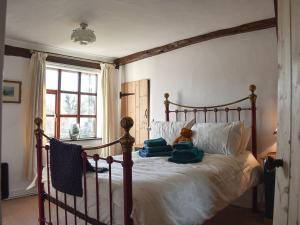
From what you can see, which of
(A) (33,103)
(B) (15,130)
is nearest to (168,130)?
(A) (33,103)

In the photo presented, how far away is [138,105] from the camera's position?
472cm

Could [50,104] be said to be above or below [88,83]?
below

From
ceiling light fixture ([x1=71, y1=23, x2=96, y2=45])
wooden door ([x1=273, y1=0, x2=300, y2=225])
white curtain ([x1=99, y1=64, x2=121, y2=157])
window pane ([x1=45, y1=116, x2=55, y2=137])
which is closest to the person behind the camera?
wooden door ([x1=273, y1=0, x2=300, y2=225])

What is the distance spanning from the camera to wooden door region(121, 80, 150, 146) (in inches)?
180

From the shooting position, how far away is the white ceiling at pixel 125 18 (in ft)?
8.82

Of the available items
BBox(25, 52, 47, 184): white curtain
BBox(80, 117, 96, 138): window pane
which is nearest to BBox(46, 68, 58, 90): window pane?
BBox(25, 52, 47, 184): white curtain

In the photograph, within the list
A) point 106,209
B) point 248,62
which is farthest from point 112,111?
point 106,209

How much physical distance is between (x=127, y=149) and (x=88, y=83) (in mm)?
3476

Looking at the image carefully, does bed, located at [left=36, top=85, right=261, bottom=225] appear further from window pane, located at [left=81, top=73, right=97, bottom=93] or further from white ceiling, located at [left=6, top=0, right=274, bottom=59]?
window pane, located at [left=81, top=73, right=97, bottom=93]

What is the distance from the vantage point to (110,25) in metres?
3.29

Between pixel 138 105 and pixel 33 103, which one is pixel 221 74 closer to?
pixel 138 105

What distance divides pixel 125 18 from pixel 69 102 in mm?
2135

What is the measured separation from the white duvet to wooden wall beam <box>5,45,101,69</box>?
8.18 ft

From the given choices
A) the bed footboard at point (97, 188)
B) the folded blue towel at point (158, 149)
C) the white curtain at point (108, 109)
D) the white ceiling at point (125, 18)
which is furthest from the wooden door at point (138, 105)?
the bed footboard at point (97, 188)
